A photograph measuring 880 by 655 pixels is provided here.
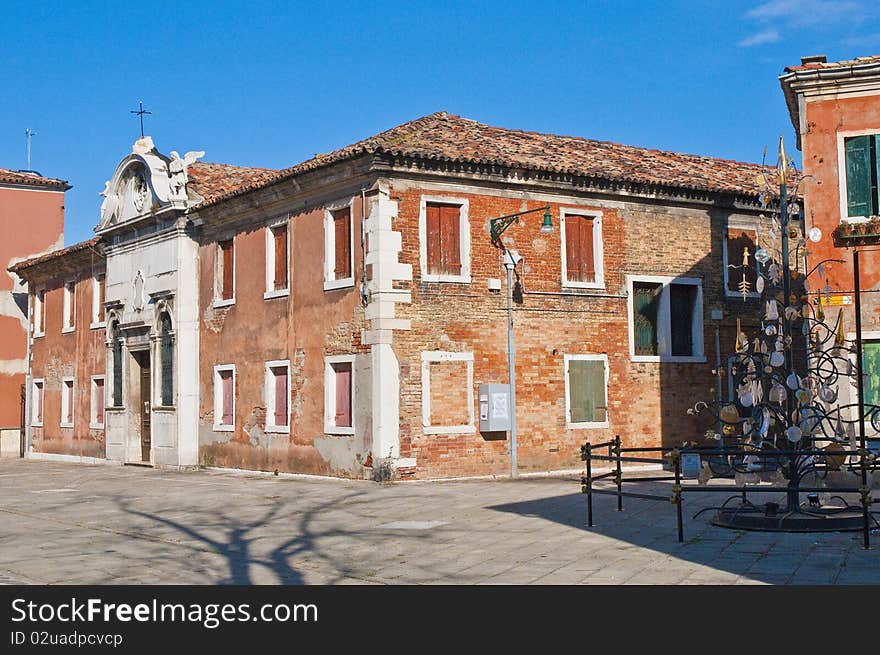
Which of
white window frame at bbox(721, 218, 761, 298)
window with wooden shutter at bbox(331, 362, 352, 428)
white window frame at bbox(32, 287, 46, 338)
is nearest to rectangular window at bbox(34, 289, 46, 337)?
white window frame at bbox(32, 287, 46, 338)

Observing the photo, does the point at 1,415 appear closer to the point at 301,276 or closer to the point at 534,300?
the point at 301,276

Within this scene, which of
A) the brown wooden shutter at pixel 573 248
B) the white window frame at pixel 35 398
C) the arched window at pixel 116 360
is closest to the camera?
the brown wooden shutter at pixel 573 248

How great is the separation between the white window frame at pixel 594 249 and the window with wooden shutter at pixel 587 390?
1.48 m

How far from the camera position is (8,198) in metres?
35.1

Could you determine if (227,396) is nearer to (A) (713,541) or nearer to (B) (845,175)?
(B) (845,175)

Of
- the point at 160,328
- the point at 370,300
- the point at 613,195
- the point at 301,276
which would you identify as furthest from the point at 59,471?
the point at 613,195

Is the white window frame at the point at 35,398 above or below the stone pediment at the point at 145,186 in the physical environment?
below

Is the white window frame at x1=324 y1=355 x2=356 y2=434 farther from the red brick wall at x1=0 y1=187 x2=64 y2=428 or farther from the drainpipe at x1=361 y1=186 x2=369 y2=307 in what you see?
the red brick wall at x1=0 y1=187 x2=64 y2=428

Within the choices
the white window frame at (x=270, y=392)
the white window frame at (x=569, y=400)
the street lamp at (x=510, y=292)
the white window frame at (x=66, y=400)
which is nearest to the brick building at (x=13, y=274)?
the white window frame at (x=66, y=400)

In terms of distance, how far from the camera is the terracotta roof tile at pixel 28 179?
115 ft

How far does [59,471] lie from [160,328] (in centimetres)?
448

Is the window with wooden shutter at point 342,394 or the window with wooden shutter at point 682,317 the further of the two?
the window with wooden shutter at point 682,317

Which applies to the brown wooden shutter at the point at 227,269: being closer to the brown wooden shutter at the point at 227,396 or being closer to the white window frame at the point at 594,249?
the brown wooden shutter at the point at 227,396

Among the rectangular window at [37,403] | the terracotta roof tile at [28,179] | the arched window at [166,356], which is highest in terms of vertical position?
the terracotta roof tile at [28,179]
